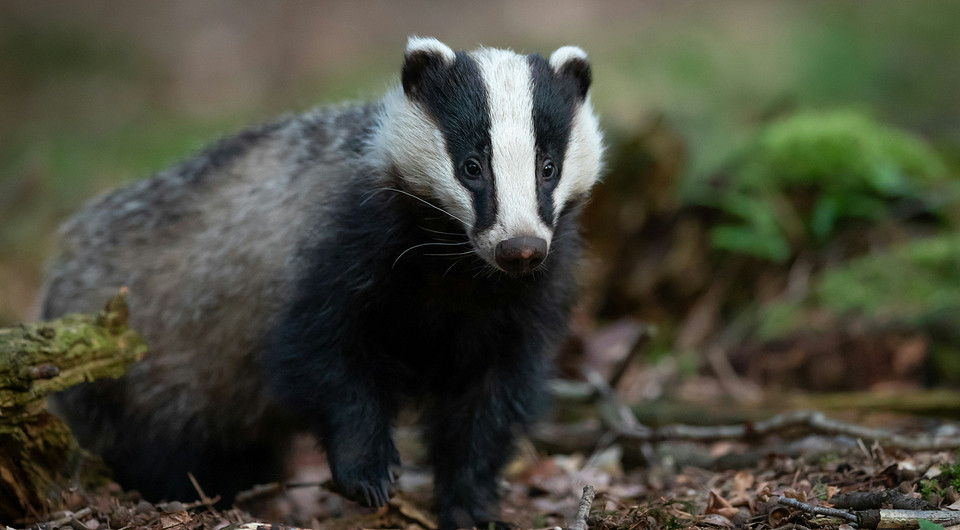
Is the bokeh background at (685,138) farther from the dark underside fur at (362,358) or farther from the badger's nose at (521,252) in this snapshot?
the badger's nose at (521,252)

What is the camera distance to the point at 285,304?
4020 mm

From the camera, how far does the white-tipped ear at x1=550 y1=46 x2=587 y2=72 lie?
3.80 m

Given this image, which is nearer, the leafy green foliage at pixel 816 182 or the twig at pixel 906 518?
the twig at pixel 906 518

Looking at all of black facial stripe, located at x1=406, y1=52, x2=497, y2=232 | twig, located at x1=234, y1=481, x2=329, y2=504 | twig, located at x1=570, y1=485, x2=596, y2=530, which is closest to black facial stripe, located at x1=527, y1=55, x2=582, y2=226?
black facial stripe, located at x1=406, y1=52, x2=497, y2=232

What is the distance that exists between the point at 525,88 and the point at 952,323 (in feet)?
10.9

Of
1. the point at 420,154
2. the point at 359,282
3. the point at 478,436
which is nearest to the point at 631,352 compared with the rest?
the point at 478,436

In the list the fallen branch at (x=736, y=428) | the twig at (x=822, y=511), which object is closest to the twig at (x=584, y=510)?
the twig at (x=822, y=511)

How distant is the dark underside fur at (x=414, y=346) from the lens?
12.1 feet

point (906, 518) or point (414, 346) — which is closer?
point (906, 518)

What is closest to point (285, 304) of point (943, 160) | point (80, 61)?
point (943, 160)

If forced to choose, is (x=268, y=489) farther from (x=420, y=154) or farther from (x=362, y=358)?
(x=420, y=154)

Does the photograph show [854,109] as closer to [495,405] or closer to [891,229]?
[891,229]

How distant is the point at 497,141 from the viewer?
334 centimetres

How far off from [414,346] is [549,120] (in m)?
1.19
